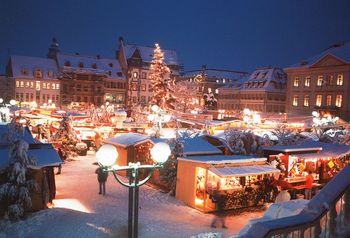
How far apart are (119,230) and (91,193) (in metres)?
5.32

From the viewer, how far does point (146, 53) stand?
77812mm

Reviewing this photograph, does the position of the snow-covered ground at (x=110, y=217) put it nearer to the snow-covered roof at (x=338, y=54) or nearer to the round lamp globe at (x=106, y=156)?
the round lamp globe at (x=106, y=156)

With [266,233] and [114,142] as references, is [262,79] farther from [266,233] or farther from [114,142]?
[266,233]

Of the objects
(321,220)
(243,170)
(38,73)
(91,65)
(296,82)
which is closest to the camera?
(321,220)

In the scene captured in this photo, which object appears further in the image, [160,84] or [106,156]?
[160,84]

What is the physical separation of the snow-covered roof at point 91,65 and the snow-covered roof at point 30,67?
5.73 ft

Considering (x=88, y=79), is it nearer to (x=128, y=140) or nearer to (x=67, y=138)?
(x=67, y=138)

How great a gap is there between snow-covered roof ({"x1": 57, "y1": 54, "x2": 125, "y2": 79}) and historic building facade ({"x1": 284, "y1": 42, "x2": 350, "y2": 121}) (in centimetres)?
3376

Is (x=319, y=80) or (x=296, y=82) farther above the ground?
(x=319, y=80)

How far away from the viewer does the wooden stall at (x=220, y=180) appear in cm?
1656

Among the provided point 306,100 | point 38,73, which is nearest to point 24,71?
point 38,73

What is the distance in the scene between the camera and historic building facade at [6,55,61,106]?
64875 mm

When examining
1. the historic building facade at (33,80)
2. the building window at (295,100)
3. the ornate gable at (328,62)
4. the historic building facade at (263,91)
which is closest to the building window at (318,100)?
the building window at (295,100)

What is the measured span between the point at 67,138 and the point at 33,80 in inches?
1595
